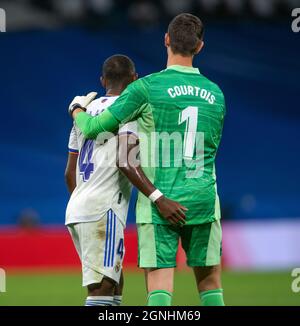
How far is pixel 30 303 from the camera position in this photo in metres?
10.9

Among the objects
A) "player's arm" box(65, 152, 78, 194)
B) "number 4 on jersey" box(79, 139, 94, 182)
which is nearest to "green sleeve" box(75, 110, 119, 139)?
"number 4 on jersey" box(79, 139, 94, 182)

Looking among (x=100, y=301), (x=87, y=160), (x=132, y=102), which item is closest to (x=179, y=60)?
(x=132, y=102)

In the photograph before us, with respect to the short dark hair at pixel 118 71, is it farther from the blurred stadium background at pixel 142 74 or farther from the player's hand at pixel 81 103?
the blurred stadium background at pixel 142 74

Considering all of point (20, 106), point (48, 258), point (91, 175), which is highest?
point (20, 106)

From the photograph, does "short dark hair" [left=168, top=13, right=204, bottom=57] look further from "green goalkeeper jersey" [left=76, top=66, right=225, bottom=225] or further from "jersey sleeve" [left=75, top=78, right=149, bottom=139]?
"jersey sleeve" [left=75, top=78, right=149, bottom=139]

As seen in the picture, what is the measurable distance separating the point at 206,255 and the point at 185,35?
150cm

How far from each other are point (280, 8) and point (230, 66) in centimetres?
213

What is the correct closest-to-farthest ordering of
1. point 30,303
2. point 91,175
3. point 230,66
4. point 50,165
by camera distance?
point 91,175
point 30,303
point 50,165
point 230,66

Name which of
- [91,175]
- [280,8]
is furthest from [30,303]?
[280,8]

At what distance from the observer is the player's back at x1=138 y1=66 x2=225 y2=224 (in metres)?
5.56

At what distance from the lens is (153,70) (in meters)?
22.2

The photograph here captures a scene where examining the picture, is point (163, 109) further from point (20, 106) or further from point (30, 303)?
point (20, 106)

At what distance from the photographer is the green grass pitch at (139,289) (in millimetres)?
10969
